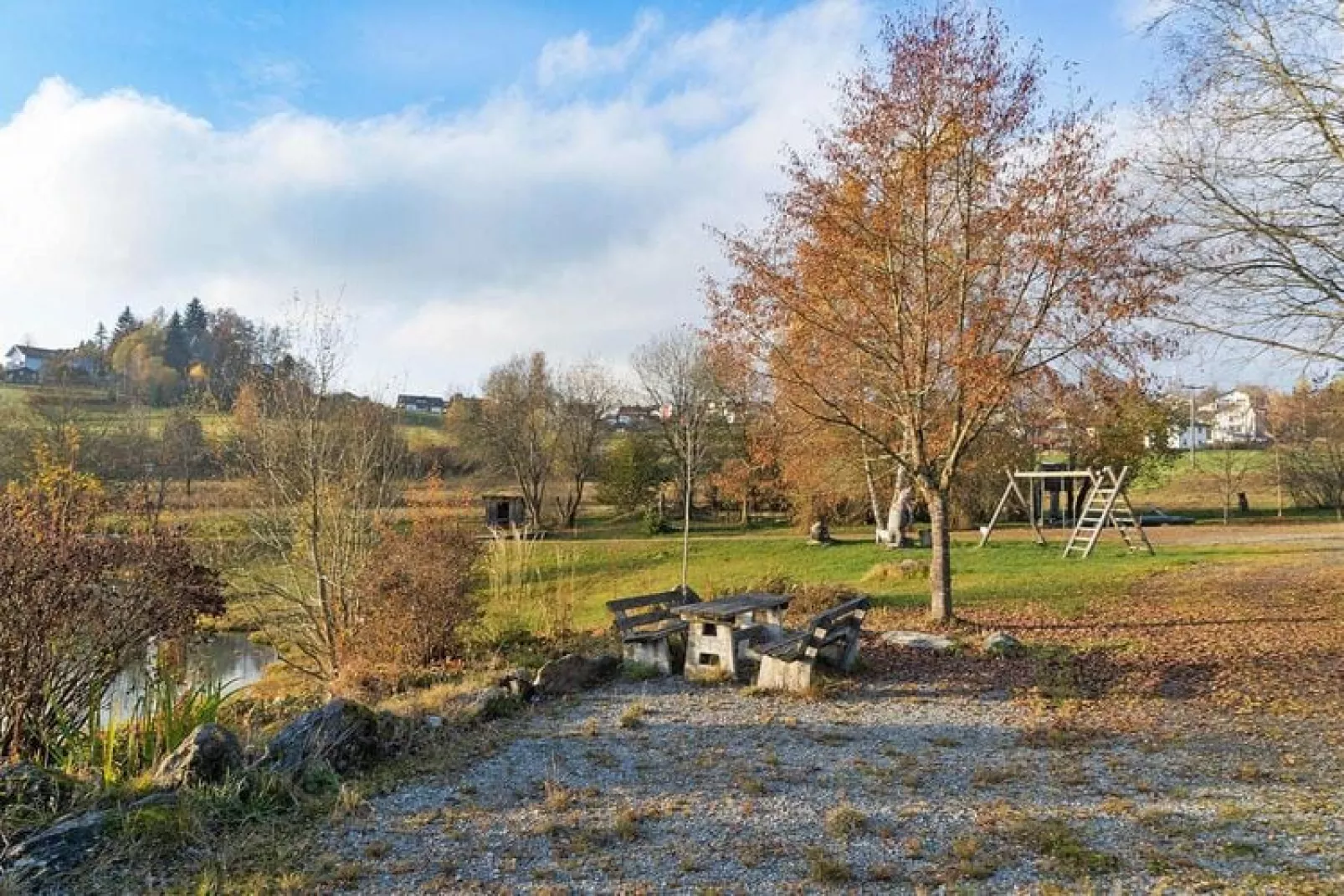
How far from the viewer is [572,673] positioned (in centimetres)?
808

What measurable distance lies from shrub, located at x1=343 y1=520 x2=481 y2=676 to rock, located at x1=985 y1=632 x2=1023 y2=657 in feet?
19.8

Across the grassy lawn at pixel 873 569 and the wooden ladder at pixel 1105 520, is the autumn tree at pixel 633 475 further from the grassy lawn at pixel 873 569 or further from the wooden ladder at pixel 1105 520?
the wooden ladder at pixel 1105 520

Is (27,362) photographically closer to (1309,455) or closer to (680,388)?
(680,388)

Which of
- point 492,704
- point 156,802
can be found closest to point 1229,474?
point 492,704

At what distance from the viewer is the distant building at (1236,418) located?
100ft

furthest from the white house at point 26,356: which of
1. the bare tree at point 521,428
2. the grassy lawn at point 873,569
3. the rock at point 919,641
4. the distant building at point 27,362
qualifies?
the rock at point 919,641

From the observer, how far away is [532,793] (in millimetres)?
5055

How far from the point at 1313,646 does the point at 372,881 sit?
9313 mm

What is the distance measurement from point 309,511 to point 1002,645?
331 inches

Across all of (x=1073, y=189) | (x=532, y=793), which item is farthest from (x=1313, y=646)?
(x=532, y=793)

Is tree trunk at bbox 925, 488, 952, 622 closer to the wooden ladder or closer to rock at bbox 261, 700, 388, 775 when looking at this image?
rock at bbox 261, 700, 388, 775

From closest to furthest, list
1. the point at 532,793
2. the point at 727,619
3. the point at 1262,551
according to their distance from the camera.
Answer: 1. the point at 532,793
2. the point at 727,619
3. the point at 1262,551

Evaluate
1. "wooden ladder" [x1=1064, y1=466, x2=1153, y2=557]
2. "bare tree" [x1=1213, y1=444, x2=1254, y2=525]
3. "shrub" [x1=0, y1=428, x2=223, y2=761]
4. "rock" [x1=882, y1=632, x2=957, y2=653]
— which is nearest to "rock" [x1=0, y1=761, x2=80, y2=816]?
"shrub" [x1=0, y1=428, x2=223, y2=761]

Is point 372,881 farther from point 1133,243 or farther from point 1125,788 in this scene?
point 1133,243
